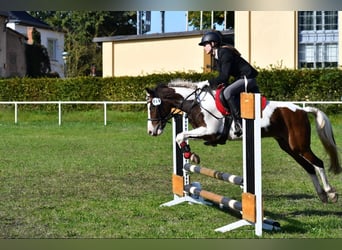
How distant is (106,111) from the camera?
1855 centimetres

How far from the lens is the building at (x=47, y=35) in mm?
35562

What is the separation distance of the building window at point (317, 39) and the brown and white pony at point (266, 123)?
16.3 meters

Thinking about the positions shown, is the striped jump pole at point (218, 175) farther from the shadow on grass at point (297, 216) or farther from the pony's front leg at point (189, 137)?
the shadow on grass at point (297, 216)

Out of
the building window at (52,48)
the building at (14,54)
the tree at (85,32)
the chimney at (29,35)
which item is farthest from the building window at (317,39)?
the building window at (52,48)

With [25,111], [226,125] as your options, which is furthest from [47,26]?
[226,125]

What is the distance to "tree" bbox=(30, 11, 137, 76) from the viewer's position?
29.9 meters

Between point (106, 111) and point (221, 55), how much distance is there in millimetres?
14024

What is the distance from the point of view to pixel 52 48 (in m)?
37.5

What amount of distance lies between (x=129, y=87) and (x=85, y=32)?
17500 millimetres

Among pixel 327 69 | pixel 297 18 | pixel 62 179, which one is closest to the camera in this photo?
pixel 62 179

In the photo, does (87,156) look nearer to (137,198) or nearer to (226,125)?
(137,198)

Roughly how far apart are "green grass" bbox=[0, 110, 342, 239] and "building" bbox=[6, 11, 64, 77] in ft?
73.1

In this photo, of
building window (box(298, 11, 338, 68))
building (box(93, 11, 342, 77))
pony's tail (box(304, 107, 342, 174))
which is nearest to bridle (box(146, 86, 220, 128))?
pony's tail (box(304, 107, 342, 174))

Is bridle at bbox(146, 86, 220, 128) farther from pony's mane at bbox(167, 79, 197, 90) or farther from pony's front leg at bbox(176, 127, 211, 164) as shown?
pony's front leg at bbox(176, 127, 211, 164)
